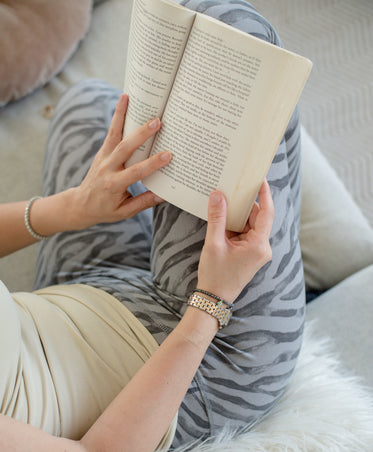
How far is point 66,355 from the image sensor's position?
0.59 meters

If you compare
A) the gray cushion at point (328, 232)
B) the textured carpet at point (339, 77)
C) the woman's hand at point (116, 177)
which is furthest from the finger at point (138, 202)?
the textured carpet at point (339, 77)

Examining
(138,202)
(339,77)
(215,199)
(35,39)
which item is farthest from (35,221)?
(339,77)

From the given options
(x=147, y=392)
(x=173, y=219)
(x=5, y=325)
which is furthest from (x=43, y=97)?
(x=147, y=392)

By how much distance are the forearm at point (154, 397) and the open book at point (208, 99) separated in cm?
15

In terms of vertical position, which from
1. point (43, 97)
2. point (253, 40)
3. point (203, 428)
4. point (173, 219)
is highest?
point (253, 40)

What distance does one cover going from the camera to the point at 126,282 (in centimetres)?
73

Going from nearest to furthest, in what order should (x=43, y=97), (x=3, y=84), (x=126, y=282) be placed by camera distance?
(x=126, y=282)
(x=3, y=84)
(x=43, y=97)

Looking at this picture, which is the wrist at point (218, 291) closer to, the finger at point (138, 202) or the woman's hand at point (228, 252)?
the woman's hand at point (228, 252)

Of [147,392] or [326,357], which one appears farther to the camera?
[326,357]

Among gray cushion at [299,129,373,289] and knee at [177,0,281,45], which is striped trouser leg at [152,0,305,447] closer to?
knee at [177,0,281,45]

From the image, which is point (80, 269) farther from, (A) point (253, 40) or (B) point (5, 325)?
(A) point (253, 40)

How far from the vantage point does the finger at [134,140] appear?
1.81ft

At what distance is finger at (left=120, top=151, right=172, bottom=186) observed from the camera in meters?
0.56

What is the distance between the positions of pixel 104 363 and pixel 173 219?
0.22m
